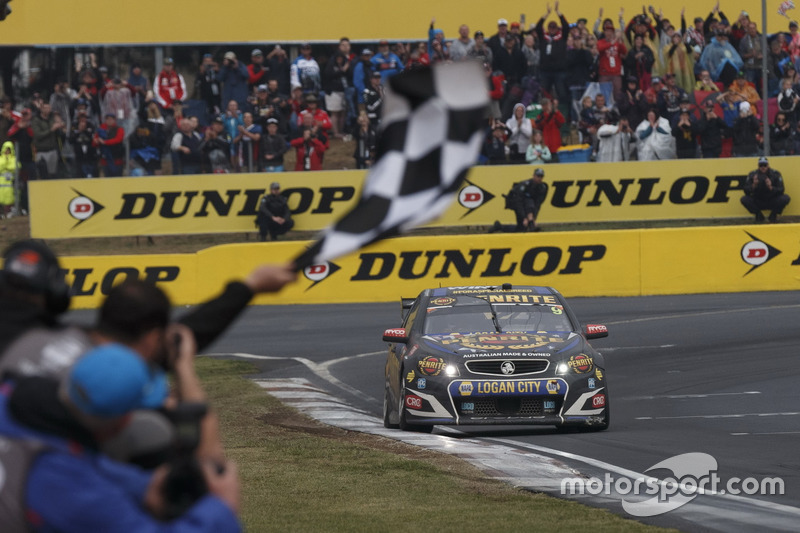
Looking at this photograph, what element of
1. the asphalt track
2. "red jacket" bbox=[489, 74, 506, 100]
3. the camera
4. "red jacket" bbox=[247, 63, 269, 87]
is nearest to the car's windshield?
the asphalt track

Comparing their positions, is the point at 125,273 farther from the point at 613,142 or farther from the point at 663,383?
the point at 663,383

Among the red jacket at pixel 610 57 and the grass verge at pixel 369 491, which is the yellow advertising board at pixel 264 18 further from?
the grass verge at pixel 369 491

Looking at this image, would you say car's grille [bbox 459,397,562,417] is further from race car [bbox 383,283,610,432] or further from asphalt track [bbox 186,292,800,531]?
asphalt track [bbox 186,292,800,531]

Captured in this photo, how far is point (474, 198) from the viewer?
28812mm

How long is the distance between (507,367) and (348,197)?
15.5m

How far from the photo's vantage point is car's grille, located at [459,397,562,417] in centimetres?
1378

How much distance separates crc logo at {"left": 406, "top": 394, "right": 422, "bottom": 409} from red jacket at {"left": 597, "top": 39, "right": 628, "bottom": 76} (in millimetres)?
17106

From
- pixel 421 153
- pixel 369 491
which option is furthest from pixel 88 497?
pixel 369 491

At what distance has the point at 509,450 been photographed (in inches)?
497

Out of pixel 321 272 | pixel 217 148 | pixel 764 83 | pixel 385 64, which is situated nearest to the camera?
pixel 321 272

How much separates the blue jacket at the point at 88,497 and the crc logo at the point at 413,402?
1050 cm

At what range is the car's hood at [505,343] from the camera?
14.1 metres

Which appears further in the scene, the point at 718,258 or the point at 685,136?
the point at 685,136

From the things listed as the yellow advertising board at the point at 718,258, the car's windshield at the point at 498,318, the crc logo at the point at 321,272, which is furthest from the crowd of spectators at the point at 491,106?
the car's windshield at the point at 498,318
